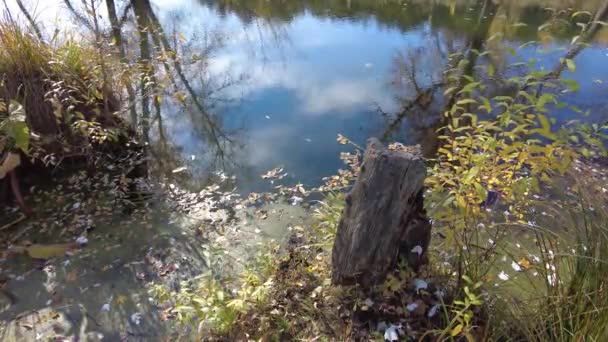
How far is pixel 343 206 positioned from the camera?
7.89ft

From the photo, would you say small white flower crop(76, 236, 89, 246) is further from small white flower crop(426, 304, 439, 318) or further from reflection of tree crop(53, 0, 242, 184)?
small white flower crop(426, 304, 439, 318)

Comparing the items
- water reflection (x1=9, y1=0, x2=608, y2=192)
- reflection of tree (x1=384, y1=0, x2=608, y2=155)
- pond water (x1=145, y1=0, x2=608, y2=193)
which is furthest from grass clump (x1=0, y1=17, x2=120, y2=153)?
reflection of tree (x1=384, y1=0, x2=608, y2=155)

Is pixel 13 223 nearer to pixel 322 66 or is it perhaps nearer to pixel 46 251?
pixel 46 251

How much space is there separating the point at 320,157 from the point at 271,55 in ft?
11.2

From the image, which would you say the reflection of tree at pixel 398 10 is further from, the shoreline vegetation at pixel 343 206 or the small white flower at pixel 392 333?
the small white flower at pixel 392 333

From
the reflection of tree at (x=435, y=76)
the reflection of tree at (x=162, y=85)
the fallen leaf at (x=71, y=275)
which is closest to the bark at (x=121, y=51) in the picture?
the reflection of tree at (x=162, y=85)

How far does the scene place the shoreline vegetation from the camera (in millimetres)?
1714

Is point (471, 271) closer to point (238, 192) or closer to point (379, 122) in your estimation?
point (238, 192)

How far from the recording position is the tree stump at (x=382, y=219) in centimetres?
171

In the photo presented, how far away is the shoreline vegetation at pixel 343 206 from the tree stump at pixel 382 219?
73 millimetres

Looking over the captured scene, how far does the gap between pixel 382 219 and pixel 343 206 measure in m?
0.60

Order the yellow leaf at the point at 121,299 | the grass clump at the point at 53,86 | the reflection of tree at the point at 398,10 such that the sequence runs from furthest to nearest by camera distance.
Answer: the reflection of tree at the point at 398,10
the grass clump at the point at 53,86
the yellow leaf at the point at 121,299

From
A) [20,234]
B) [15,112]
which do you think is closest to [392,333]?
[20,234]

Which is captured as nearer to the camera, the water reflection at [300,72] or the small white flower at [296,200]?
the small white flower at [296,200]
